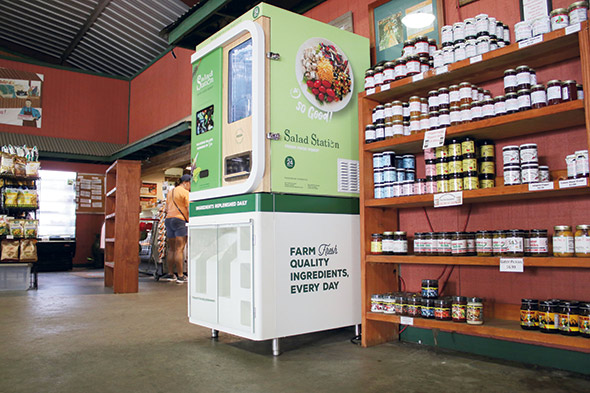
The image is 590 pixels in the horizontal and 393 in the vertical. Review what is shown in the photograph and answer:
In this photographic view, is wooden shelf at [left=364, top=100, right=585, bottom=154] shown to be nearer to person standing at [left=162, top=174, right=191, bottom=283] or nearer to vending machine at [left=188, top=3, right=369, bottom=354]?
vending machine at [left=188, top=3, right=369, bottom=354]

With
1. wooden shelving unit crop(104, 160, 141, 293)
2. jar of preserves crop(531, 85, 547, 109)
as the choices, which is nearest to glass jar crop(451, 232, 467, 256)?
jar of preserves crop(531, 85, 547, 109)

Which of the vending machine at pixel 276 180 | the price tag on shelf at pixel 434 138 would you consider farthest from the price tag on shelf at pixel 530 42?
the vending machine at pixel 276 180

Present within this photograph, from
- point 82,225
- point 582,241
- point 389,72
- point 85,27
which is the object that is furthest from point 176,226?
point 85,27

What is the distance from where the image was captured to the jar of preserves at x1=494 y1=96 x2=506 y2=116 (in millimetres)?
2604

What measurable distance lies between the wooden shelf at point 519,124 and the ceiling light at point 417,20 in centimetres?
103

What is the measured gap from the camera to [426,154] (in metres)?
3.00

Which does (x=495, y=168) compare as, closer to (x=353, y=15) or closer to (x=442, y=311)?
(x=442, y=311)

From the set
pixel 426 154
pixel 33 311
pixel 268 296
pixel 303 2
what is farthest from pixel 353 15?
pixel 33 311

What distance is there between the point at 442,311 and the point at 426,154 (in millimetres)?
991

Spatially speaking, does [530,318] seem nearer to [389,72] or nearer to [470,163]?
[470,163]

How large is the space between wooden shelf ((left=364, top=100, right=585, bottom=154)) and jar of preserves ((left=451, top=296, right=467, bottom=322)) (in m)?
1.01

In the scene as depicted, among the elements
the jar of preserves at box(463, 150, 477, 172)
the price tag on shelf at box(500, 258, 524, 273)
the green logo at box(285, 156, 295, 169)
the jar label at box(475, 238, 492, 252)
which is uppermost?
the green logo at box(285, 156, 295, 169)

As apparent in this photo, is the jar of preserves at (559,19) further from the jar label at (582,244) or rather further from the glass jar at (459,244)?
the glass jar at (459,244)

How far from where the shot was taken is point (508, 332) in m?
2.48
